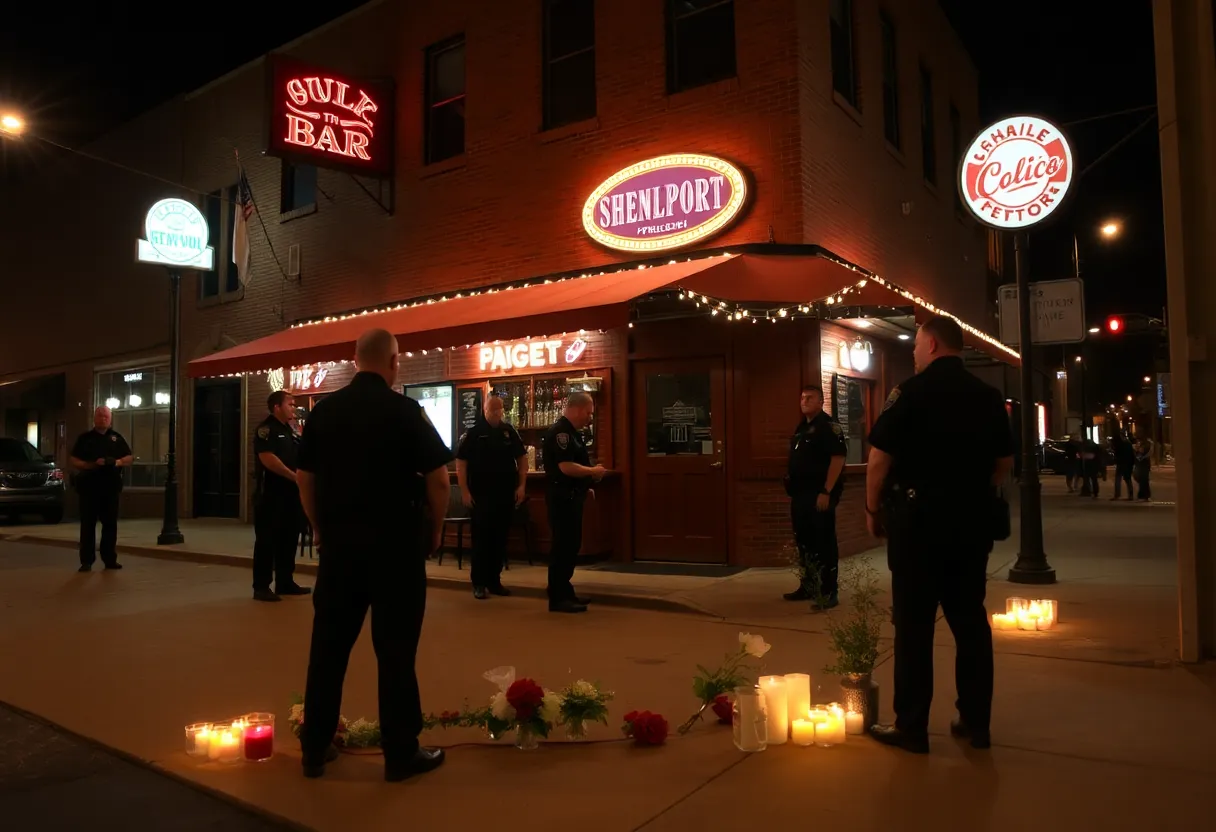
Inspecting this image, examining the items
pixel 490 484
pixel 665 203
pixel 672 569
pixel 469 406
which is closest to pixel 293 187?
pixel 469 406

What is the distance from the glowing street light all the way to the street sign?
12.7 meters

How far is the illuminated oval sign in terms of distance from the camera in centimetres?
1045

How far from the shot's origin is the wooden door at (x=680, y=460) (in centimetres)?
1042

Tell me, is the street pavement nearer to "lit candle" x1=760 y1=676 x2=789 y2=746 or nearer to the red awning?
"lit candle" x1=760 y1=676 x2=789 y2=746

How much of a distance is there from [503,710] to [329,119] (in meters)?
10.8

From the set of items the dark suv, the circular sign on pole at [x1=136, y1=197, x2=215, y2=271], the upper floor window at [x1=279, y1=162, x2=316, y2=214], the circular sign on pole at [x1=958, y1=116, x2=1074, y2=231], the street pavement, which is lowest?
the street pavement

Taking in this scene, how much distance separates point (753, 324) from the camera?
33.5ft

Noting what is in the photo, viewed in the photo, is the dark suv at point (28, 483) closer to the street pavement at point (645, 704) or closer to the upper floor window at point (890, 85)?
the street pavement at point (645, 704)

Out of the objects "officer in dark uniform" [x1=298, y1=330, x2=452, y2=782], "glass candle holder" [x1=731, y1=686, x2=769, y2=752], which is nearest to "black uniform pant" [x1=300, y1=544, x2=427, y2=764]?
"officer in dark uniform" [x1=298, y1=330, x2=452, y2=782]

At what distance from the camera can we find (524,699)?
4.31 m

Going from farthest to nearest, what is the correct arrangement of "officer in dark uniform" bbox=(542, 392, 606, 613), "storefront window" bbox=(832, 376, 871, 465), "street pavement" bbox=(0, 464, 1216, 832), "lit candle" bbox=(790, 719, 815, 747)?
1. "storefront window" bbox=(832, 376, 871, 465)
2. "officer in dark uniform" bbox=(542, 392, 606, 613)
3. "lit candle" bbox=(790, 719, 815, 747)
4. "street pavement" bbox=(0, 464, 1216, 832)

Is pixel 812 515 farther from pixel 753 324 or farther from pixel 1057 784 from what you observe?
pixel 1057 784

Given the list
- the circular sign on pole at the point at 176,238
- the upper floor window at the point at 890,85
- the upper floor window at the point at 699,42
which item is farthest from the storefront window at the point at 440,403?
the upper floor window at the point at 890,85

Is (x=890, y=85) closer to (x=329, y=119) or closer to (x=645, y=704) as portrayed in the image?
(x=329, y=119)
